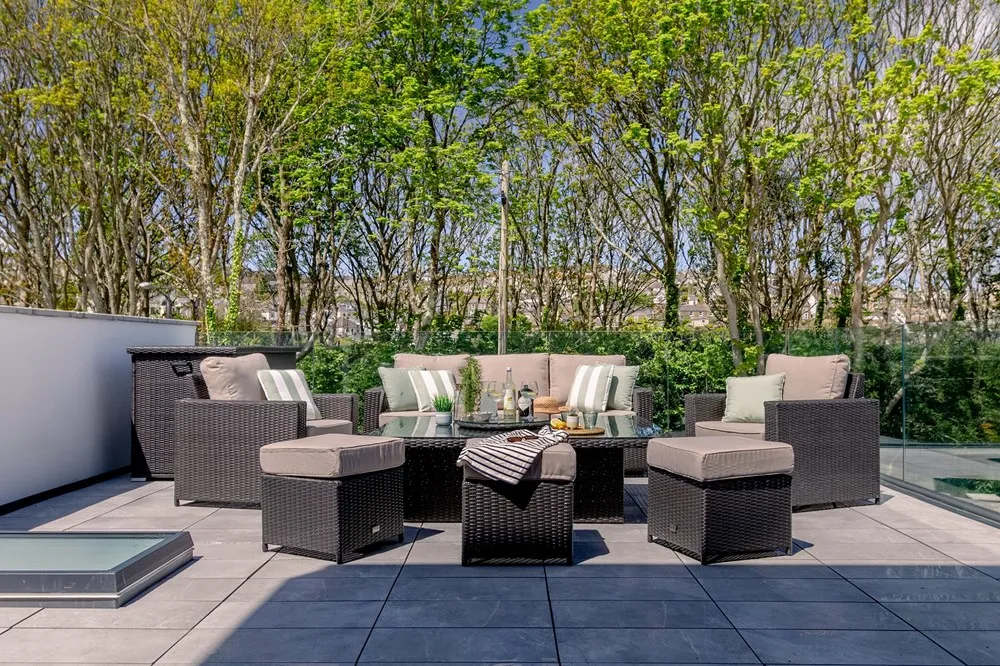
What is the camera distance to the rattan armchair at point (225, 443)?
4.47m

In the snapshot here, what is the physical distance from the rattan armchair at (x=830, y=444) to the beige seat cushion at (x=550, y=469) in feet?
5.40

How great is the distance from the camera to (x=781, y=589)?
10.1ft

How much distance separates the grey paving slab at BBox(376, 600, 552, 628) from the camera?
105 inches

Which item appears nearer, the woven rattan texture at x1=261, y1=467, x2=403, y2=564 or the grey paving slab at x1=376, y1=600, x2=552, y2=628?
the grey paving slab at x1=376, y1=600, x2=552, y2=628

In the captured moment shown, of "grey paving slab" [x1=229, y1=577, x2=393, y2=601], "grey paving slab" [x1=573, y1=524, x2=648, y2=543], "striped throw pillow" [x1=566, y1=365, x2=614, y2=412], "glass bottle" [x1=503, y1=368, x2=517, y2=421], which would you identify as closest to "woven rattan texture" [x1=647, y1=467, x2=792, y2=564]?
"grey paving slab" [x1=573, y1=524, x2=648, y2=543]

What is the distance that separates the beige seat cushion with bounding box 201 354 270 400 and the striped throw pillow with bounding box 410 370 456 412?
1.27m

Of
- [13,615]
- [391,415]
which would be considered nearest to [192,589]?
[13,615]

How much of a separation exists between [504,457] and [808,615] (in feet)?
4.59

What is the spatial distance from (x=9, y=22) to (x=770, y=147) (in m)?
11.4

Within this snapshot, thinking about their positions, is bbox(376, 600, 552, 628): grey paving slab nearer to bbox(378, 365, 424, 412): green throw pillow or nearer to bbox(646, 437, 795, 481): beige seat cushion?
bbox(646, 437, 795, 481): beige seat cushion

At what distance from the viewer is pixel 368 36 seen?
1111 centimetres

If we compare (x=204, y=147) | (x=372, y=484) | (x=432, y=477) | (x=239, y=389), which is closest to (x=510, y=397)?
(x=432, y=477)

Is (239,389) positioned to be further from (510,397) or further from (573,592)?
(573,592)

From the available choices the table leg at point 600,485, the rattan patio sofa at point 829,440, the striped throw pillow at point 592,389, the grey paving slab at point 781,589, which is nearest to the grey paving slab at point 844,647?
the grey paving slab at point 781,589
